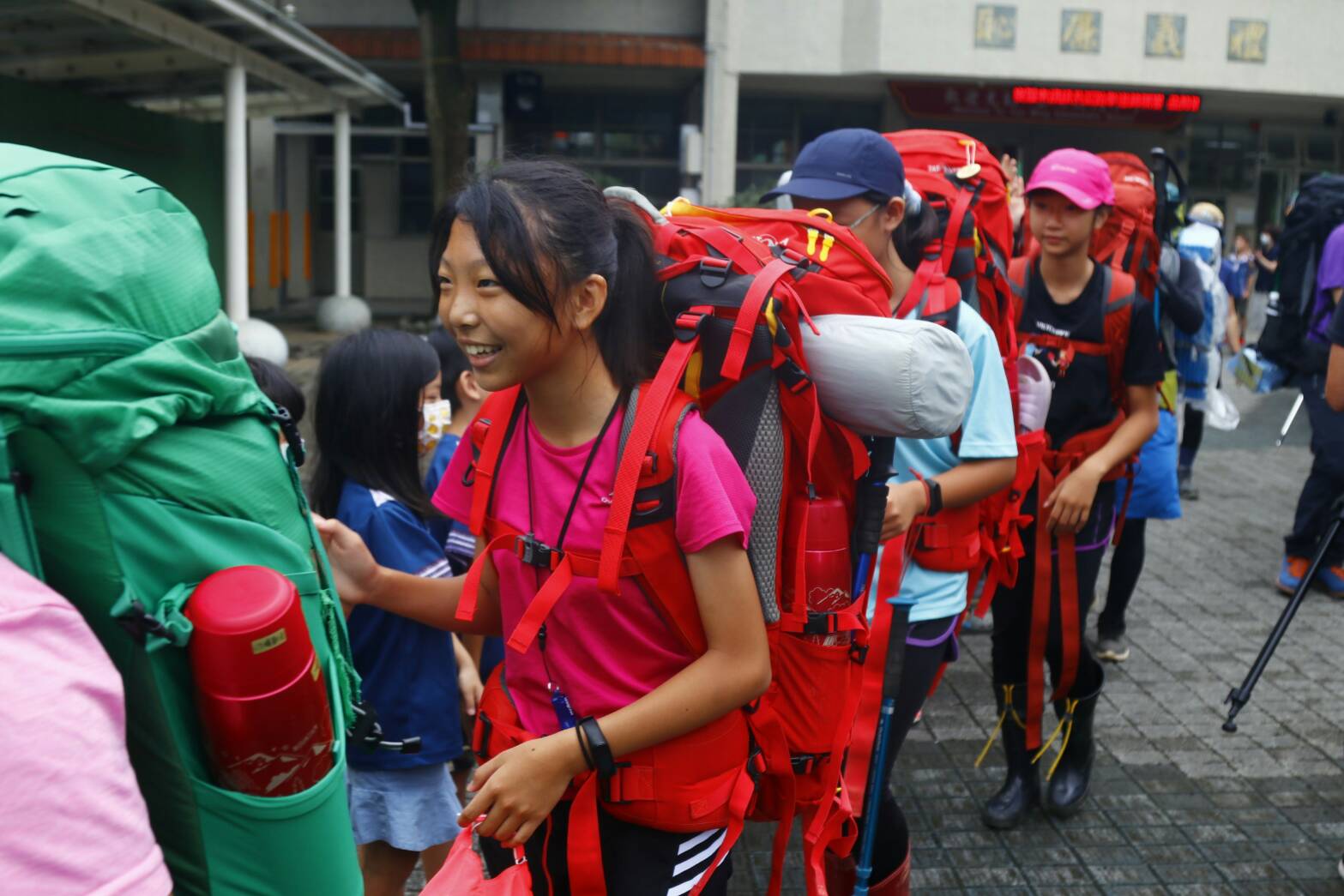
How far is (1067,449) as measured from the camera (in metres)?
4.29

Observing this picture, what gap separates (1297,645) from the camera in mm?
6246

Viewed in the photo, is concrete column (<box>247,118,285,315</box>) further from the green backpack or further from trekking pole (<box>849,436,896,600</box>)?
the green backpack

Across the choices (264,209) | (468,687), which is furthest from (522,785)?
(264,209)

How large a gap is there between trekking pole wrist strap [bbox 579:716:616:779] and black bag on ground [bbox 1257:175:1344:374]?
5.27 meters

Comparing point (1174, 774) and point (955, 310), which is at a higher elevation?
point (955, 310)

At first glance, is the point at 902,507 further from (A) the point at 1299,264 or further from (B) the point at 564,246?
(A) the point at 1299,264

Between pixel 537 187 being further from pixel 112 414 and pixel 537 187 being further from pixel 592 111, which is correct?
pixel 592 111

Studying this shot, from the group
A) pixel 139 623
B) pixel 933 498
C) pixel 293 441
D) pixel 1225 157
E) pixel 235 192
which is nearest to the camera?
pixel 139 623

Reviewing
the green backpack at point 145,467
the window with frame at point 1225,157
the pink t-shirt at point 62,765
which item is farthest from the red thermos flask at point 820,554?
the window with frame at point 1225,157

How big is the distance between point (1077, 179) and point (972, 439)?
1387mm

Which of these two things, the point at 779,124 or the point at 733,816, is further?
the point at 779,124

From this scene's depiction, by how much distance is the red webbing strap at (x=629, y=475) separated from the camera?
1.90 metres

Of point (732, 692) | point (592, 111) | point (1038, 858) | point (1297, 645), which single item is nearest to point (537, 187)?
point (732, 692)

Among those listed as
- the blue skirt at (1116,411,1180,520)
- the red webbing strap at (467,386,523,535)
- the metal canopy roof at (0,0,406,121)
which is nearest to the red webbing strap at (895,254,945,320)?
the red webbing strap at (467,386,523,535)
